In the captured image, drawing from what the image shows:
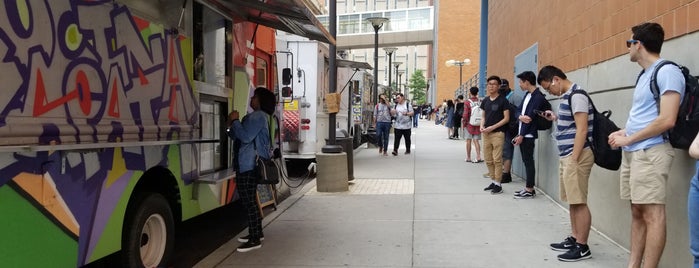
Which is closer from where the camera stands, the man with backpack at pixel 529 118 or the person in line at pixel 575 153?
the person in line at pixel 575 153

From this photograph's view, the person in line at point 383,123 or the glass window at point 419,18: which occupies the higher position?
the glass window at point 419,18

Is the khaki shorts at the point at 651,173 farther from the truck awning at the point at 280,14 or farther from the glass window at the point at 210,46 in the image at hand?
the glass window at the point at 210,46

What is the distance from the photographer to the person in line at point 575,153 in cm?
473

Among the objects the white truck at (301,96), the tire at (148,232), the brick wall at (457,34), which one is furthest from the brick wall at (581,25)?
the brick wall at (457,34)

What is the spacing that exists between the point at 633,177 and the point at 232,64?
4.20 m

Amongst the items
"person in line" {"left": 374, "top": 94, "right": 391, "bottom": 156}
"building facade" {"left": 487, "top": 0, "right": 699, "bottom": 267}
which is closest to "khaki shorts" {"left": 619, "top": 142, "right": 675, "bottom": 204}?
"building facade" {"left": 487, "top": 0, "right": 699, "bottom": 267}

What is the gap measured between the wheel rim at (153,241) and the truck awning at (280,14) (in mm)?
2294

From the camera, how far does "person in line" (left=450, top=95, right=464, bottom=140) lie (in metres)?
18.4

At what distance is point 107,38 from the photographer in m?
3.81

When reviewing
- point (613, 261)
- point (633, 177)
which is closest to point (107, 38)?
point (633, 177)

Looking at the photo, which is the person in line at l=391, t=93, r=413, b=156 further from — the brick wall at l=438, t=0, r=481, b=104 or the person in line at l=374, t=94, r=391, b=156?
the brick wall at l=438, t=0, r=481, b=104

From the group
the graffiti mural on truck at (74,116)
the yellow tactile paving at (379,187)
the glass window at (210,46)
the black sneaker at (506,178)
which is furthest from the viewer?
the black sneaker at (506,178)

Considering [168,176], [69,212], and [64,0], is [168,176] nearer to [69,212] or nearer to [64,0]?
[69,212]

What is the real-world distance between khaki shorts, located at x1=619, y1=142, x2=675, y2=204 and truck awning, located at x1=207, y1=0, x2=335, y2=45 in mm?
3195
